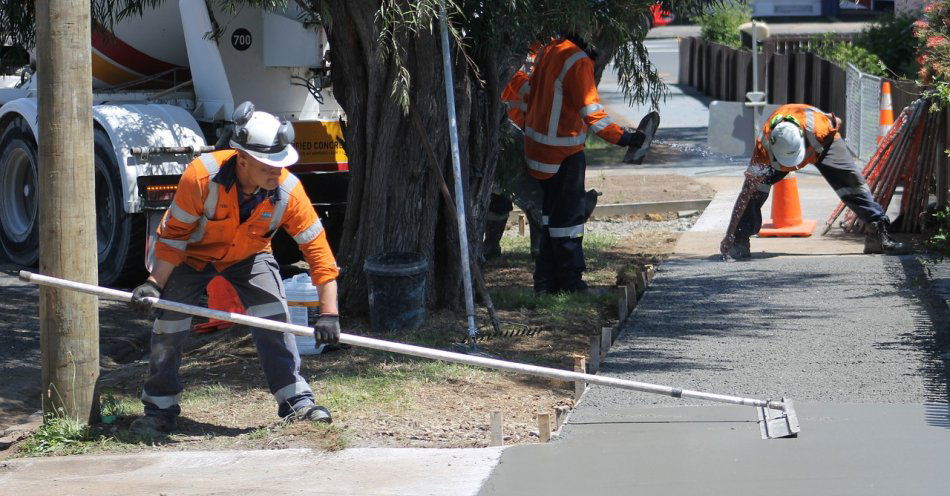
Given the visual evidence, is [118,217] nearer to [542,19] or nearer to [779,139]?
[542,19]

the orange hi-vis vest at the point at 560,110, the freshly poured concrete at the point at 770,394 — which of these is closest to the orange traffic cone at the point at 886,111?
the freshly poured concrete at the point at 770,394

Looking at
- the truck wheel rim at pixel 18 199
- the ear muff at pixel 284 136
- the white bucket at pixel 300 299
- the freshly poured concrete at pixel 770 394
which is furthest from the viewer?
the truck wheel rim at pixel 18 199

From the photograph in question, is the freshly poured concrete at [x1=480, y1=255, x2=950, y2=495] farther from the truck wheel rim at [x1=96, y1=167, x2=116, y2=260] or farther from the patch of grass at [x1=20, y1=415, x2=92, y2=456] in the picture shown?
the truck wheel rim at [x1=96, y1=167, x2=116, y2=260]

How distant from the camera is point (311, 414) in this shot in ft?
18.3

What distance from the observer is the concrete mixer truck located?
29.7ft

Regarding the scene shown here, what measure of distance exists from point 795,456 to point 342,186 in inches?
218

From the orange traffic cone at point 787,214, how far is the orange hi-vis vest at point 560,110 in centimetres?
244

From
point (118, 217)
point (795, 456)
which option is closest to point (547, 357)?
point (795, 456)

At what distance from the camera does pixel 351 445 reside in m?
5.28

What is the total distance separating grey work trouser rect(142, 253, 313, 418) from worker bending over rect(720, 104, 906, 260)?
14.9 feet

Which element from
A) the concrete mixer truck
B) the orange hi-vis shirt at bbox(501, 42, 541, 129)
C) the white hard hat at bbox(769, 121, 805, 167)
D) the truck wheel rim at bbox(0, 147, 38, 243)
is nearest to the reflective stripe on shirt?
the concrete mixer truck

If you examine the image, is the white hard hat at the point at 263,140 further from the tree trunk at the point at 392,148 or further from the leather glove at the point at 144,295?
the tree trunk at the point at 392,148

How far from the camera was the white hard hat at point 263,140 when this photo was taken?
521 centimetres

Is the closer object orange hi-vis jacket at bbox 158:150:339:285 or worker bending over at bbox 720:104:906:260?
orange hi-vis jacket at bbox 158:150:339:285
